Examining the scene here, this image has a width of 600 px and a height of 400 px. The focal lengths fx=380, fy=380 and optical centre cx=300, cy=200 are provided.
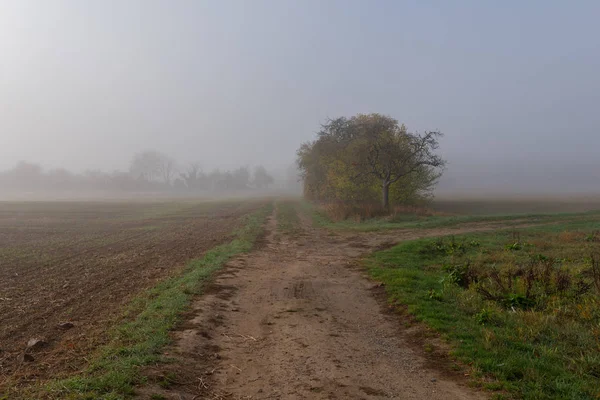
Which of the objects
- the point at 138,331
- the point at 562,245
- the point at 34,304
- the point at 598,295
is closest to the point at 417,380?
the point at 138,331

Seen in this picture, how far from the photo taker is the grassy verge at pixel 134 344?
4449 millimetres

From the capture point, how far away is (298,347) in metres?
6.16

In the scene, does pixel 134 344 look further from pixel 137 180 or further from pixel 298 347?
pixel 137 180

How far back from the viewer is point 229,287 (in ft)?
33.0

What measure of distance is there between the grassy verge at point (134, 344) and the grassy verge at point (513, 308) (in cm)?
444

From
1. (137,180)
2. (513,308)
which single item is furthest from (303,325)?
(137,180)

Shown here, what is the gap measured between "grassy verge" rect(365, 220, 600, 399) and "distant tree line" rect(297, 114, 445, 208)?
60.2 ft

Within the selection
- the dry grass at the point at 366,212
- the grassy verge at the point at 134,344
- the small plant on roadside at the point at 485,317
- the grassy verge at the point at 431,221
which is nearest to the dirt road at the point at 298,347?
the grassy verge at the point at 134,344

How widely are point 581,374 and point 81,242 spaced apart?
21.1 meters

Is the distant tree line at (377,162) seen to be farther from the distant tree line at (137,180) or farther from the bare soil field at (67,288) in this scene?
the distant tree line at (137,180)

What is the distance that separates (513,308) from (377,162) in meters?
25.9

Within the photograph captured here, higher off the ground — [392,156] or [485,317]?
[392,156]

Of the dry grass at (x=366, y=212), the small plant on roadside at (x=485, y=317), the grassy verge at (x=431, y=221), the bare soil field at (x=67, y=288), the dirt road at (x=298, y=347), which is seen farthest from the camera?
the dry grass at (x=366, y=212)

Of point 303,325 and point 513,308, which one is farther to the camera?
point 513,308
